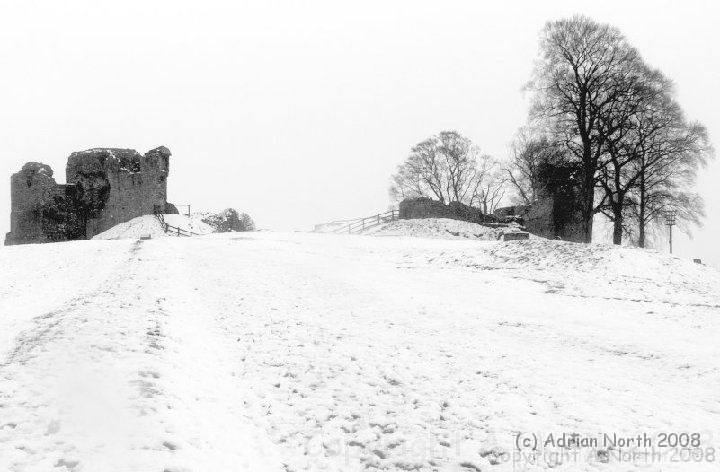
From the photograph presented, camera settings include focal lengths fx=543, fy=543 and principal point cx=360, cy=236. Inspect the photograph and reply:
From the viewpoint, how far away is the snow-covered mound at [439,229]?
36.4 m

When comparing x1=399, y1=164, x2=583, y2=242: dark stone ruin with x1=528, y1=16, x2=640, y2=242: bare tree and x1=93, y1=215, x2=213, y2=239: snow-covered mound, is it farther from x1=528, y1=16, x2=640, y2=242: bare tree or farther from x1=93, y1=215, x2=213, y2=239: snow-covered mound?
x1=93, y1=215, x2=213, y2=239: snow-covered mound

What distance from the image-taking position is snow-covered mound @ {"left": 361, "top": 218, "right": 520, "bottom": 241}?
36.4 meters

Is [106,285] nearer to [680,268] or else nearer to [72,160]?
[680,268]

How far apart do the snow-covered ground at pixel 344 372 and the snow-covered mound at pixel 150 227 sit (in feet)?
105

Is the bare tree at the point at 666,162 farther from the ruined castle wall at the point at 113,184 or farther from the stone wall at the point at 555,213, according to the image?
the ruined castle wall at the point at 113,184

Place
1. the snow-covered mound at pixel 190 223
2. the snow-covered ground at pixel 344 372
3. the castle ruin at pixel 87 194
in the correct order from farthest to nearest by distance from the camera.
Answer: the snow-covered mound at pixel 190 223, the castle ruin at pixel 87 194, the snow-covered ground at pixel 344 372

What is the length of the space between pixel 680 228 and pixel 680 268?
65.8ft

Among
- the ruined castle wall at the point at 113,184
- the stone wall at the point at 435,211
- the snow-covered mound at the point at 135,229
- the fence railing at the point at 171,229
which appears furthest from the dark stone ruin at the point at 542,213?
the ruined castle wall at the point at 113,184

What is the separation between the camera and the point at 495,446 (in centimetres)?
541

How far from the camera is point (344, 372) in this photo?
7609mm

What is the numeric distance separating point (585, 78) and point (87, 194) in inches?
1644

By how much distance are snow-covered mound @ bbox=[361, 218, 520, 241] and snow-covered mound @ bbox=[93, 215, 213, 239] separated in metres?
18.0

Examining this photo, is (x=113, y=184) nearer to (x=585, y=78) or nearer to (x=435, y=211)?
(x=435, y=211)

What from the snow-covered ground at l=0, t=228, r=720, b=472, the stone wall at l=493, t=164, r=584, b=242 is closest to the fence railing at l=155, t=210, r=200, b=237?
the stone wall at l=493, t=164, r=584, b=242
